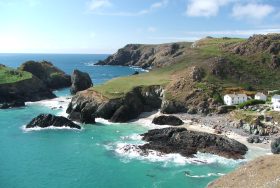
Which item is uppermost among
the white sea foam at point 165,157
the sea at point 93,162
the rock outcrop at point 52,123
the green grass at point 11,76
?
the green grass at point 11,76

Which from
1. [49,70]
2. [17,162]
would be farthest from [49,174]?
[49,70]

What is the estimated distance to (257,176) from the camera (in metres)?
45.0

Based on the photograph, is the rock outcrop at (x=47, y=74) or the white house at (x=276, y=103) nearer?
the white house at (x=276, y=103)

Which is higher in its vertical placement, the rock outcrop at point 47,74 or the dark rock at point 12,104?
the rock outcrop at point 47,74

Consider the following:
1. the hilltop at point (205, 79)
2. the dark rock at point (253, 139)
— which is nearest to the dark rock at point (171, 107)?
the hilltop at point (205, 79)

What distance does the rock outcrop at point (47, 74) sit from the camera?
174750 mm

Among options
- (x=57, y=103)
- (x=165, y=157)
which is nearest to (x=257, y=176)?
(x=165, y=157)

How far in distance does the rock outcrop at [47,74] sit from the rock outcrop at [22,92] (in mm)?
24789

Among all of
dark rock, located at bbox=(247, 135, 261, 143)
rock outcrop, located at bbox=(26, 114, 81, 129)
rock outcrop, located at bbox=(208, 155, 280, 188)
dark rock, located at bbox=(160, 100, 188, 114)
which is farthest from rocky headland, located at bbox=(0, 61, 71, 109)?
rock outcrop, located at bbox=(208, 155, 280, 188)

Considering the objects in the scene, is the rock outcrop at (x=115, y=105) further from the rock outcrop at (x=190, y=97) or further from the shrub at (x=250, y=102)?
the shrub at (x=250, y=102)

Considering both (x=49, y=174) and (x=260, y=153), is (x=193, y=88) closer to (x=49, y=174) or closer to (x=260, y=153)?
(x=260, y=153)

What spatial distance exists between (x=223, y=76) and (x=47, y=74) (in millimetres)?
87301

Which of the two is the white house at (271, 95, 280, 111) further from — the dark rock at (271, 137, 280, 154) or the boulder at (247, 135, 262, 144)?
the dark rock at (271, 137, 280, 154)

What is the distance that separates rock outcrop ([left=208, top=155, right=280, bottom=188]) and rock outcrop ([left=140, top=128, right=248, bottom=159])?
21096 millimetres
